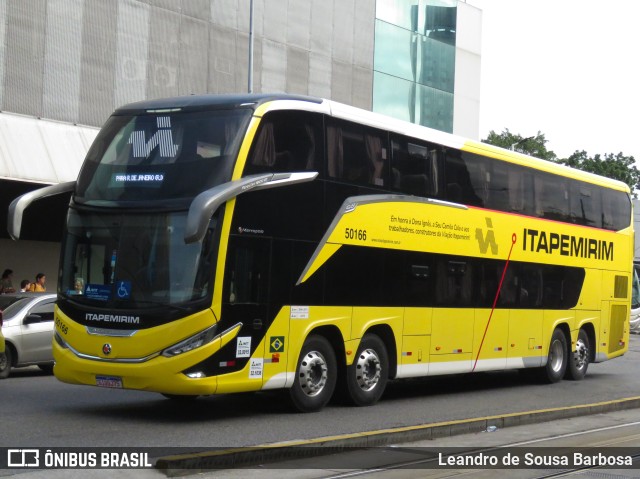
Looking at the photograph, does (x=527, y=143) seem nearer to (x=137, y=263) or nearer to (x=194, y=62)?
(x=194, y=62)

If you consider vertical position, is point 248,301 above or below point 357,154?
below

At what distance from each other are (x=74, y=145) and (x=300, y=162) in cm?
1519

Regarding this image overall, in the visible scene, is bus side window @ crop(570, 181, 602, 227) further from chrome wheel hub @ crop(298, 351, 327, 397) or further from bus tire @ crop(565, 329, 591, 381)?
chrome wheel hub @ crop(298, 351, 327, 397)

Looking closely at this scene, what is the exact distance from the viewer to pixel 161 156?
43.2 ft

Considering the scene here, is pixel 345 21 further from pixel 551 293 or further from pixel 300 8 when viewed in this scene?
pixel 551 293

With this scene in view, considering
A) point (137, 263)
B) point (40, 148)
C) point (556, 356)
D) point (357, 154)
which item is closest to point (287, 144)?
point (357, 154)

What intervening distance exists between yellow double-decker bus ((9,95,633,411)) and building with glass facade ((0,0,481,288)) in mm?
12183

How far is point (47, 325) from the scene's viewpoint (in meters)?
19.8

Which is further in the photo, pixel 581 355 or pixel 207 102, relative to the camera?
pixel 581 355

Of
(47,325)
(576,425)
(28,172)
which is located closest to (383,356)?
(576,425)

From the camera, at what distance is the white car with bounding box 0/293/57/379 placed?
19.0m

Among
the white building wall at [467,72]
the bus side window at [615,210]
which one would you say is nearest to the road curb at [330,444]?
the bus side window at [615,210]

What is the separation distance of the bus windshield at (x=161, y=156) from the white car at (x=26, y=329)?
6310 millimetres

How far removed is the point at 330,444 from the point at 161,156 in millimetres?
4445
